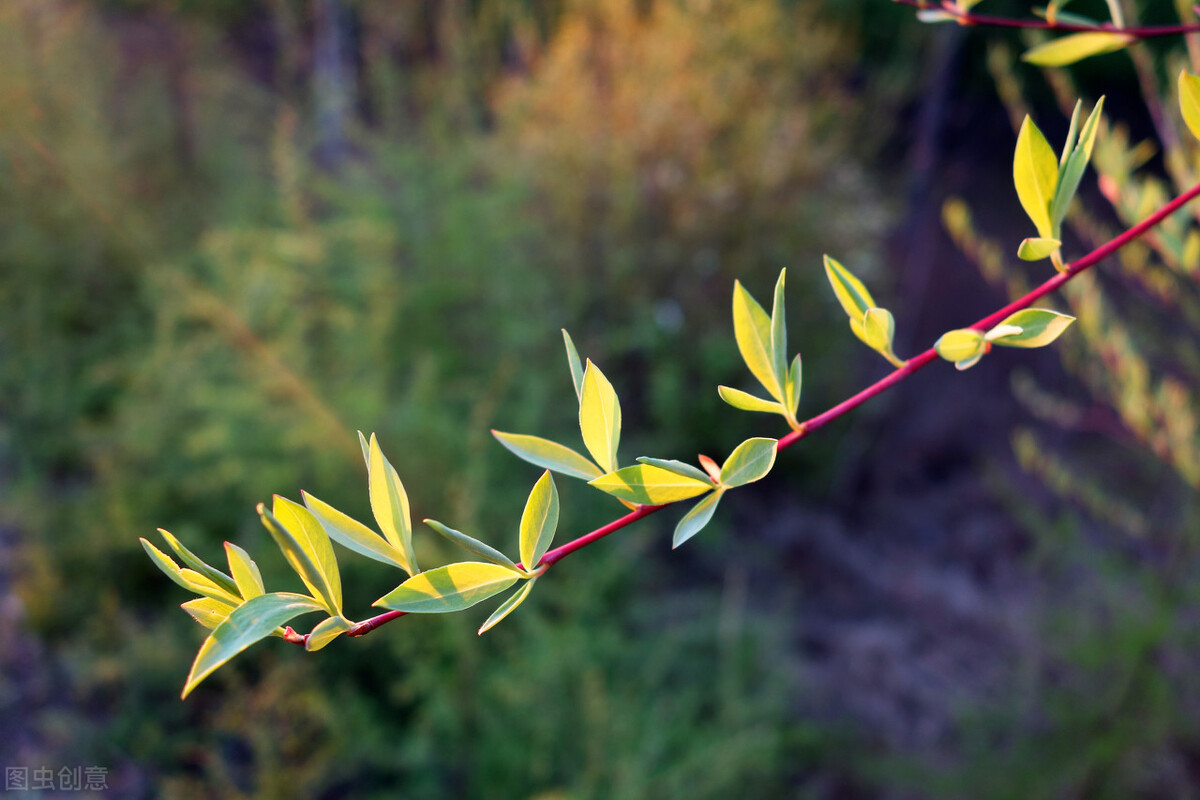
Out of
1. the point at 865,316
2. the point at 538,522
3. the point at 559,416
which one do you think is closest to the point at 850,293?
the point at 865,316

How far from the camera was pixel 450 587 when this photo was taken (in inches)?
8.8

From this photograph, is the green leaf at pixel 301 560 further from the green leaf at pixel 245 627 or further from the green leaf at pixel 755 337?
the green leaf at pixel 755 337

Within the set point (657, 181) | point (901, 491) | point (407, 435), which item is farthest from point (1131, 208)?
point (901, 491)

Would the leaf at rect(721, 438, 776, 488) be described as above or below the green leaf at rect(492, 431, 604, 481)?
above

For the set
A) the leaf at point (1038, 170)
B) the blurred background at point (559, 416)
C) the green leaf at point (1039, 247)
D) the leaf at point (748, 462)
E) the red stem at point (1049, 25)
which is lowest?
the blurred background at point (559, 416)

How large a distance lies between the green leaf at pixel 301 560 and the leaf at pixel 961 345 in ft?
0.66

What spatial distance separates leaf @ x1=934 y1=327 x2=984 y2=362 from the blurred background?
392 mm

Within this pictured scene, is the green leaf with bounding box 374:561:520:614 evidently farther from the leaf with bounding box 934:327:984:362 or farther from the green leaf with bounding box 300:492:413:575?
the leaf with bounding box 934:327:984:362

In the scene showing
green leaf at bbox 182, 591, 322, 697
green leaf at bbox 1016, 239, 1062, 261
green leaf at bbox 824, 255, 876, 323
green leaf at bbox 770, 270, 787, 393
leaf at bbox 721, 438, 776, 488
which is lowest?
Result: green leaf at bbox 182, 591, 322, 697

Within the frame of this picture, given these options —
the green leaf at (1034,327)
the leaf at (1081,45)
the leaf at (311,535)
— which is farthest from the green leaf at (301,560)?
the leaf at (1081,45)

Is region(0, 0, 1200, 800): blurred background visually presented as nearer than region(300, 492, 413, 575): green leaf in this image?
No

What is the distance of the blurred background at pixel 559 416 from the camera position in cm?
138

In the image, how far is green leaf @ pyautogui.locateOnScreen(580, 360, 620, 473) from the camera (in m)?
0.24

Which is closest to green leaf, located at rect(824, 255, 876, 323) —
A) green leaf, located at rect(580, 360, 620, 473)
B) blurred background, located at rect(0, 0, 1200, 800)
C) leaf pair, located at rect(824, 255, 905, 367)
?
leaf pair, located at rect(824, 255, 905, 367)
